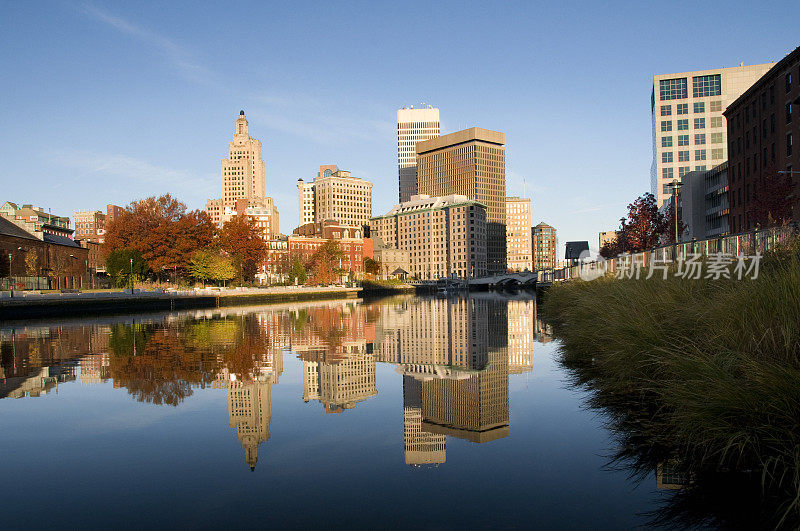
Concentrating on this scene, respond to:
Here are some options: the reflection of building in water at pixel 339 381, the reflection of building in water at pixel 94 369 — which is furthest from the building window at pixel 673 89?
the reflection of building in water at pixel 94 369

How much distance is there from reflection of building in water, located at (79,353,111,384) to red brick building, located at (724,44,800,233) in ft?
141

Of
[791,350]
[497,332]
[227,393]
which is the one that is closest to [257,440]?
[227,393]

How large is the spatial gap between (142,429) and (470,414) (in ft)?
18.9

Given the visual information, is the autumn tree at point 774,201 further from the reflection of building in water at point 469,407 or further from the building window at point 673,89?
the building window at point 673,89

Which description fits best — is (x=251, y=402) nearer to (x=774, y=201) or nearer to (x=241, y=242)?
(x=774, y=201)

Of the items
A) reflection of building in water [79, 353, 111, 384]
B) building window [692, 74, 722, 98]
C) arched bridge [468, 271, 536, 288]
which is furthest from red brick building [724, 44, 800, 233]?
arched bridge [468, 271, 536, 288]

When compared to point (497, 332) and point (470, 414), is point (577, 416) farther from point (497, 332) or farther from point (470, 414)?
point (497, 332)

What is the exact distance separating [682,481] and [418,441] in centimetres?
376

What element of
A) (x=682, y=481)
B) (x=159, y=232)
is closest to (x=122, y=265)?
(x=159, y=232)

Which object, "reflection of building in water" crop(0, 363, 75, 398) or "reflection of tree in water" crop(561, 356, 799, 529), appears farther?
"reflection of building in water" crop(0, 363, 75, 398)

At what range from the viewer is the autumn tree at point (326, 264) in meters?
120

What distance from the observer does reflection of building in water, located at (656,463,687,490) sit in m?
6.62

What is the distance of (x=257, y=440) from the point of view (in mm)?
9078

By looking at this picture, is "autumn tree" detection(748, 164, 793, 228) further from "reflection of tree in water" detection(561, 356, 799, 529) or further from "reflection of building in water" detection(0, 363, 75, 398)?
"reflection of building in water" detection(0, 363, 75, 398)
